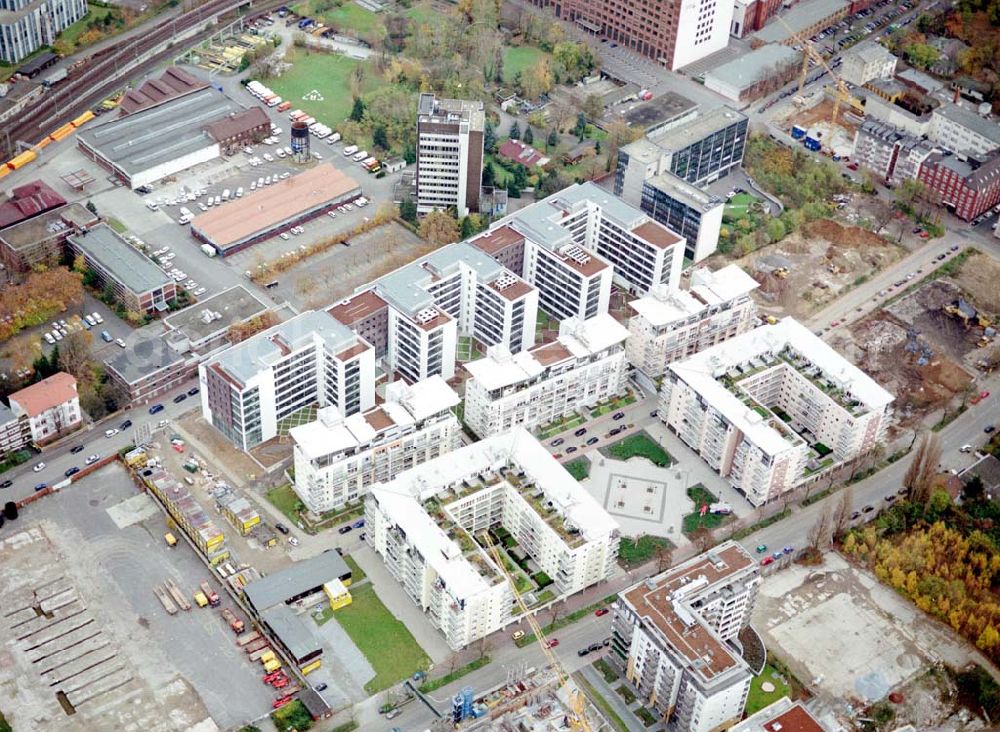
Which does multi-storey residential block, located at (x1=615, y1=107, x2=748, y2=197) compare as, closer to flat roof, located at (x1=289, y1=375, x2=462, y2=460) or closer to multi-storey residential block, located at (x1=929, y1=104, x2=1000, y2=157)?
multi-storey residential block, located at (x1=929, y1=104, x2=1000, y2=157)

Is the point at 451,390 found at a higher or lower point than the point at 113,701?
higher

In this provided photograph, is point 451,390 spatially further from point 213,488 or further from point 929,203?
point 929,203

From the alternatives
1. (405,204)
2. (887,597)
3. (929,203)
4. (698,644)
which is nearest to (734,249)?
(929,203)

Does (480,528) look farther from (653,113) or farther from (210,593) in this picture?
(653,113)

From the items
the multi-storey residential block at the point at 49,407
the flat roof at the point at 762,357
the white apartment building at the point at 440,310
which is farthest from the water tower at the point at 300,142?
the flat roof at the point at 762,357

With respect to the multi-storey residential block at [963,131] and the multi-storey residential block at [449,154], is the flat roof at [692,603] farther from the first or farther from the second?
the multi-storey residential block at [963,131]
